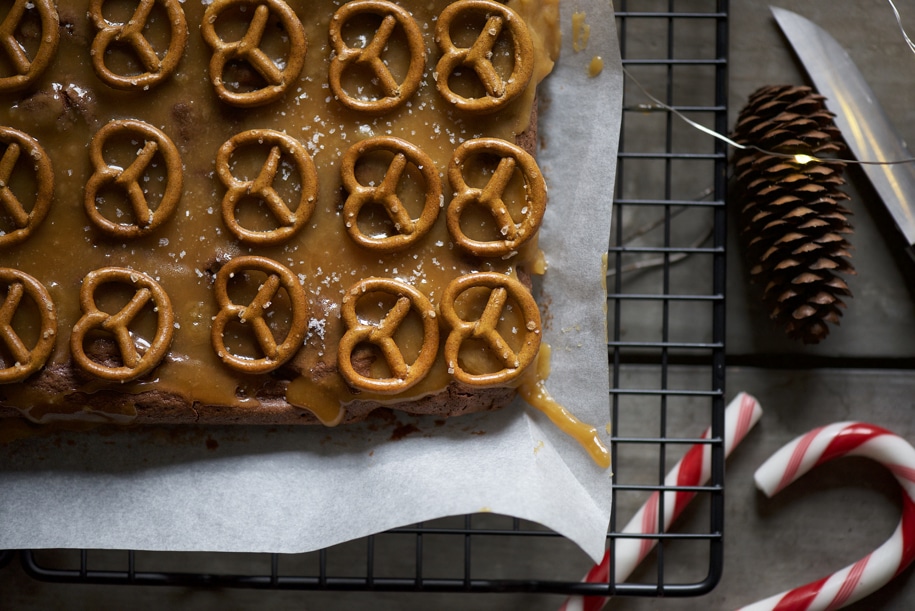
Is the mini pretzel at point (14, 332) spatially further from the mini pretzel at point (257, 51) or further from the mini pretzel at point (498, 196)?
the mini pretzel at point (498, 196)

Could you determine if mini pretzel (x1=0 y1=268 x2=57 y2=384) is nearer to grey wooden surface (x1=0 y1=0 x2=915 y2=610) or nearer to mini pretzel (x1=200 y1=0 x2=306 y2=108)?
mini pretzel (x1=200 y1=0 x2=306 y2=108)

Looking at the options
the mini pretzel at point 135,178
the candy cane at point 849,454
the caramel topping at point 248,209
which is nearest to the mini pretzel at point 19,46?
the caramel topping at point 248,209

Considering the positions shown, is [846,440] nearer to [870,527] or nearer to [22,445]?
[870,527]

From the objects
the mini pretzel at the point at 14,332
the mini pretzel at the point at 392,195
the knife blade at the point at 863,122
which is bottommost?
the mini pretzel at the point at 14,332

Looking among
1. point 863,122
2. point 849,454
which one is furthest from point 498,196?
point 849,454

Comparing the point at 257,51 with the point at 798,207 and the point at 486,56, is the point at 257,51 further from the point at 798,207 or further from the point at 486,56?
the point at 798,207

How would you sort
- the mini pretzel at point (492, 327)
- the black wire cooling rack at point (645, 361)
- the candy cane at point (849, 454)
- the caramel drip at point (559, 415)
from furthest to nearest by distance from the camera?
the black wire cooling rack at point (645, 361), the candy cane at point (849, 454), the caramel drip at point (559, 415), the mini pretzel at point (492, 327)

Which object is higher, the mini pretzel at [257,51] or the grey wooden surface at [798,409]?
the mini pretzel at [257,51]
